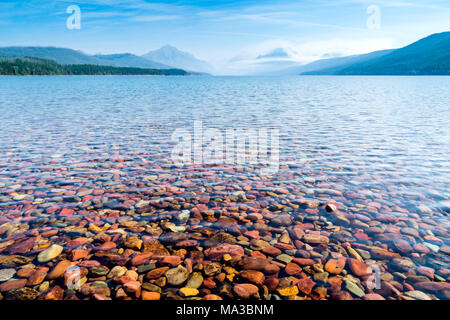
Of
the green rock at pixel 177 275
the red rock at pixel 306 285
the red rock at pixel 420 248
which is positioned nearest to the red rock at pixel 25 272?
the green rock at pixel 177 275

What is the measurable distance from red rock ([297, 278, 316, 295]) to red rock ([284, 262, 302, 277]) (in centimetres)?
26

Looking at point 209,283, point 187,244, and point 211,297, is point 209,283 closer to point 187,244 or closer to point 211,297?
point 211,297

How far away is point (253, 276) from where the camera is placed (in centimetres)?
642

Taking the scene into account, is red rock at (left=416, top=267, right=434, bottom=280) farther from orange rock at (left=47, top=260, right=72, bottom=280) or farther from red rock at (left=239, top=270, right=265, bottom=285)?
orange rock at (left=47, top=260, right=72, bottom=280)

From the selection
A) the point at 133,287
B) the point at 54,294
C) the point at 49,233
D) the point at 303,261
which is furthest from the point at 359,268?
the point at 49,233

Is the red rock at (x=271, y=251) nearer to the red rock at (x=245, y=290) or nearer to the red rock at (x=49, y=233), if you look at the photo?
the red rock at (x=245, y=290)

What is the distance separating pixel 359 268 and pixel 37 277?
788cm

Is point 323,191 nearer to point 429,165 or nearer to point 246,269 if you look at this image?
point 246,269

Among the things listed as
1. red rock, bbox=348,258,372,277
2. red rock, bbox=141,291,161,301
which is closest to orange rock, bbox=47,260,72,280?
red rock, bbox=141,291,161,301

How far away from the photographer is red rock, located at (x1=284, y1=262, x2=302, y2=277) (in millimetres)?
6508

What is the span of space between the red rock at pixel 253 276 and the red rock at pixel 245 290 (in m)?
0.18

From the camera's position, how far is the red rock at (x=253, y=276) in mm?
6246

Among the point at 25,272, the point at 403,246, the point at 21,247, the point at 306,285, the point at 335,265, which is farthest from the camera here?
the point at 403,246
